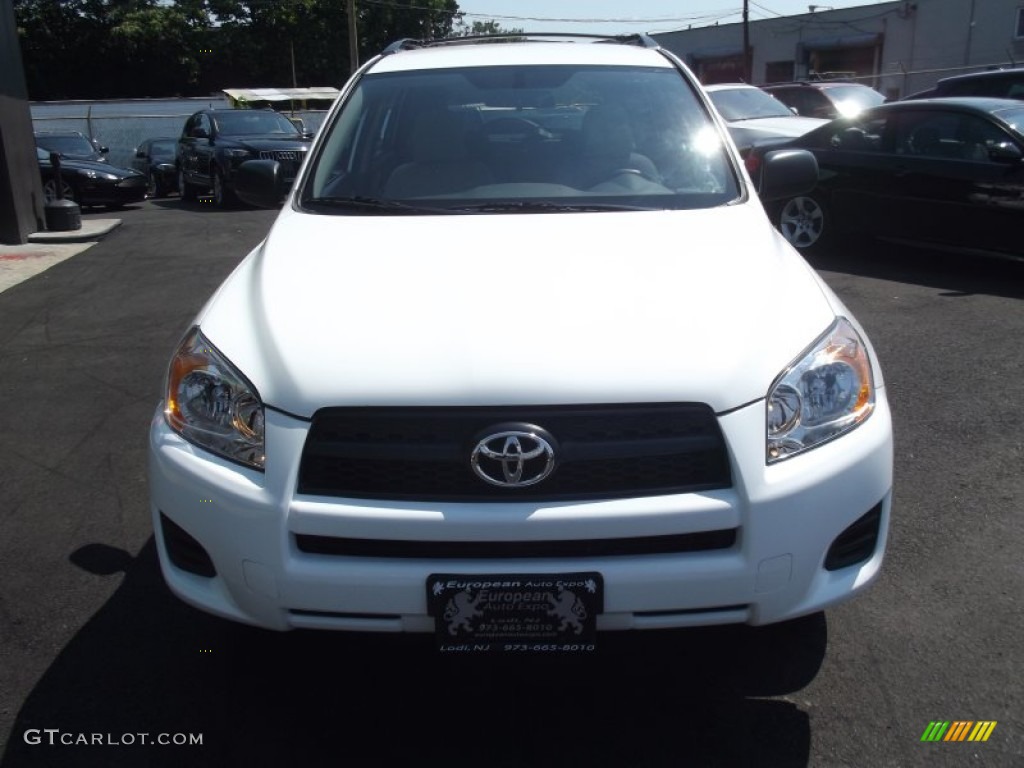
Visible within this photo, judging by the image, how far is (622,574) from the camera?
2.29 metres

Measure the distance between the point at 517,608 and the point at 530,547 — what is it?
0.15 meters

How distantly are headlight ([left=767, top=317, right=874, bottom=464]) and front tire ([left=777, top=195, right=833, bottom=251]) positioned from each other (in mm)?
7175

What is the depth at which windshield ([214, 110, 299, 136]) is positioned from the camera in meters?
17.0

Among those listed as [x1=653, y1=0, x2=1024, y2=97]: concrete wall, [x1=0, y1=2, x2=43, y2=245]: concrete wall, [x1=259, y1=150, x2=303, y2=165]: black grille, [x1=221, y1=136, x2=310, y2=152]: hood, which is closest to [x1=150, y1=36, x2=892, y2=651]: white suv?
[x1=0, y1=2, x2=43, y2=245]: concrete wall

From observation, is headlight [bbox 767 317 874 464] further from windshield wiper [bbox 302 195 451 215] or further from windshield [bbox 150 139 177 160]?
windshield [bbox 150 139 177 160]

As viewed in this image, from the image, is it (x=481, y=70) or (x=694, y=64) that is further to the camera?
(x=694, y=64)

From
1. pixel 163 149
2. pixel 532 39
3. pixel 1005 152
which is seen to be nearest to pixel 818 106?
pixel 1005 152

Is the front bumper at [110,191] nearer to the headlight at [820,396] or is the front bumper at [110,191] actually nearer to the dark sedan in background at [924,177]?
the dark sedan in background at [924,177]

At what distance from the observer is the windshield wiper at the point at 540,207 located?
3.37 m

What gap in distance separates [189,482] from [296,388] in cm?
37

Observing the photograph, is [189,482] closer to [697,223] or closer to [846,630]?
[697,223]

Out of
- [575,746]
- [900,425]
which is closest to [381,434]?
[575,746]

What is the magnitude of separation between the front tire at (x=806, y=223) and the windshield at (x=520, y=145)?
19.4 feet

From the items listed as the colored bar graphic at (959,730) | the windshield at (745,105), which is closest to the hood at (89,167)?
the windshield at (745,105)
